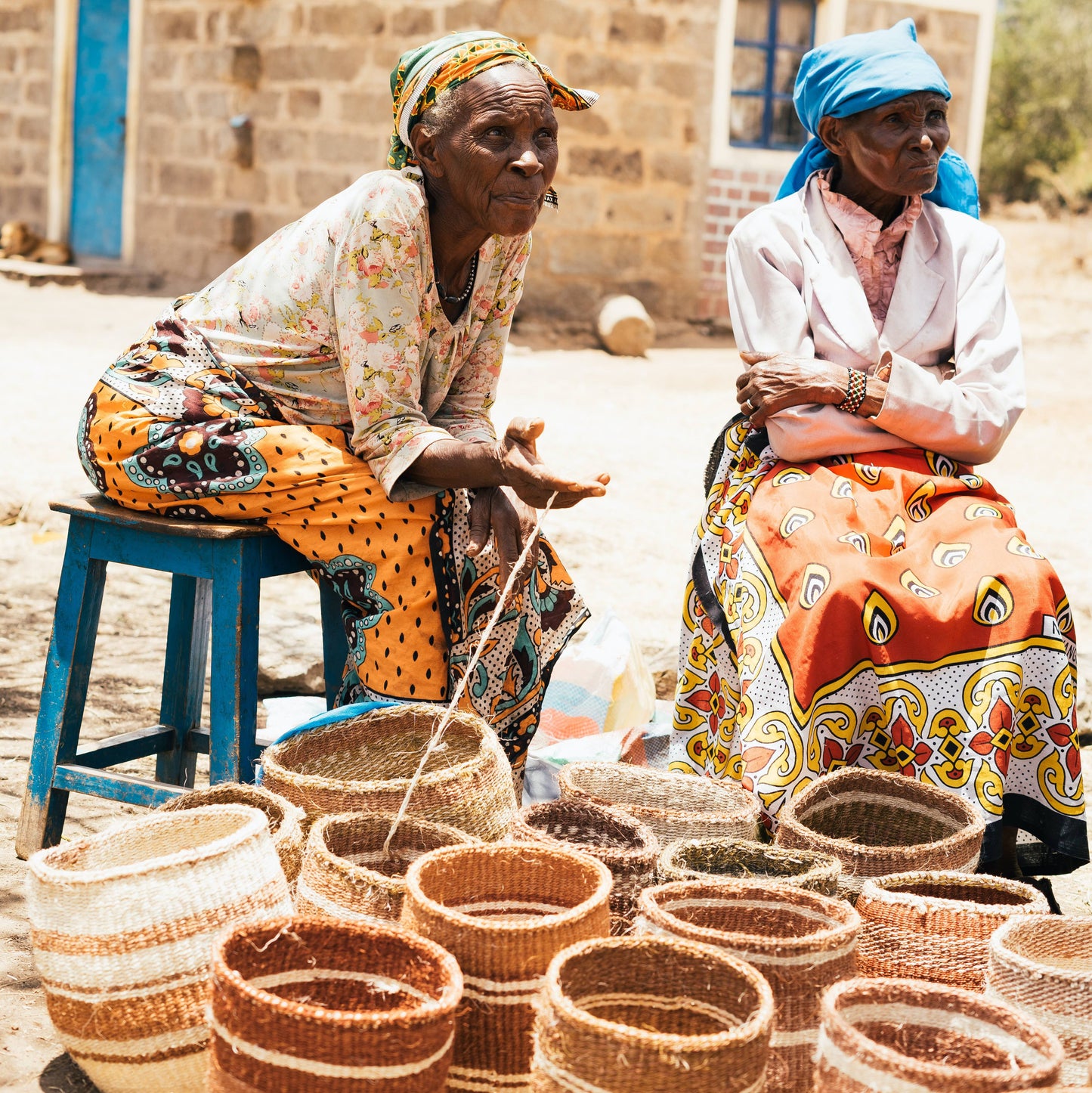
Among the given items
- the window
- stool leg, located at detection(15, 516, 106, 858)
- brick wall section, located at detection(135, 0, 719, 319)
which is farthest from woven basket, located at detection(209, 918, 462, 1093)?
the window

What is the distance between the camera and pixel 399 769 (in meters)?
2.78

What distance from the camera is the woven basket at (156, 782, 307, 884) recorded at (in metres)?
2.25

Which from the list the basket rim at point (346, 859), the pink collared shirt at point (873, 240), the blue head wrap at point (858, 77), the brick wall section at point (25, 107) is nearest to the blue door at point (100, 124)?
the brick wall section at point (25, 107)

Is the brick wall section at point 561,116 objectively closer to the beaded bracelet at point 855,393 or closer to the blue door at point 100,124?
the blue door at point 100,124

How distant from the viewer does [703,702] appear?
3.36 metres

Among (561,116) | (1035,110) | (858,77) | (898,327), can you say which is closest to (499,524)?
(898,327)

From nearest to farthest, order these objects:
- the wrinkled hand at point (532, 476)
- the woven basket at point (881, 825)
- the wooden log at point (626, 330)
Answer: the woven basket at point (881, 825), the wrinkled hand at point (532, 476), the wooden log at point (626, 330)

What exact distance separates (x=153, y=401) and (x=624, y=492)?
14.8 feet

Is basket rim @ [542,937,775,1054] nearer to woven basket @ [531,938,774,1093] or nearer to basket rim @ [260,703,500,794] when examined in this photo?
woven basket @ [531,938,774,1093]

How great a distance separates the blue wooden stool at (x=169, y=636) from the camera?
Answer: 292 cm

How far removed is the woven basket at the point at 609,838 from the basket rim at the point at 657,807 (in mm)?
34

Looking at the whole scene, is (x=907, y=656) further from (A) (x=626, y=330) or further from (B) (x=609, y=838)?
(A) (x=626, y=330)

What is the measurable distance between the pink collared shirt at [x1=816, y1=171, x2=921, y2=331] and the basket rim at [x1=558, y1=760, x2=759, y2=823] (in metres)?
1.24

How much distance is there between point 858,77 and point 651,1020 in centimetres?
221
